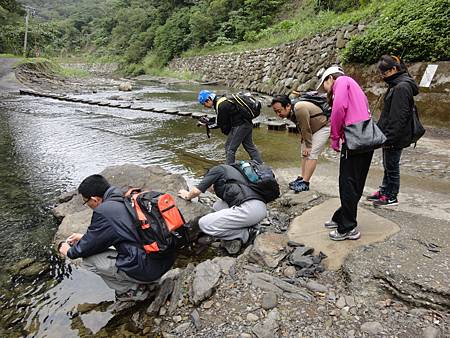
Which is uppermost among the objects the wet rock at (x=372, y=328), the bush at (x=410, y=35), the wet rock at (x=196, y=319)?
the bush at (x=410, y=35)

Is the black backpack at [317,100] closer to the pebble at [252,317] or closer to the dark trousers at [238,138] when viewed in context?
the dark trousers at [238,138]

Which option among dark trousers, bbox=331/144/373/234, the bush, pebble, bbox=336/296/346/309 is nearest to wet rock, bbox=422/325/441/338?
pebble, bbox=336/296/346/309

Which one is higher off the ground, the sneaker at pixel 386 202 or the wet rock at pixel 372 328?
the sneaker at pixel 386 202

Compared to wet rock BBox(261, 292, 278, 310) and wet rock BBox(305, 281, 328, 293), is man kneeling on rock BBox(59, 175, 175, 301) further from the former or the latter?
wet rock BBox(305, 281, 328, 293)

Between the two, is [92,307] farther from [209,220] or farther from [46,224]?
[46,224]

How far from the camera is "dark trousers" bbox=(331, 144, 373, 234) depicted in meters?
3.21

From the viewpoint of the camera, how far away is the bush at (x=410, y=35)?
8.63m

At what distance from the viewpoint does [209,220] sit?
3.85 meters

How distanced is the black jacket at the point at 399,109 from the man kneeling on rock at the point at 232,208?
5.56 feet

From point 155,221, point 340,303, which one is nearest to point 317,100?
point 340,303

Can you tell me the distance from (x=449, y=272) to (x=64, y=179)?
6.06 metres

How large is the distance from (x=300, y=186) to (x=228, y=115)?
60.6 inches

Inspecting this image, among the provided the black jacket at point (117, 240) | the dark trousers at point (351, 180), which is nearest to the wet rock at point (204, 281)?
the black jacket at point (117, 240)

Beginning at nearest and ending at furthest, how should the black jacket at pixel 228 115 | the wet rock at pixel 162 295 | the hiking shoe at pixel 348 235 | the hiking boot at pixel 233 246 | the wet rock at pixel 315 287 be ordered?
the wet rock at pixel 315 287 < the wet rock at pixel 162 295 < the hiking shoe at pixel 348 235 < the hiking boot at pixel 233 246 < the black jacket at pixel 228 115
